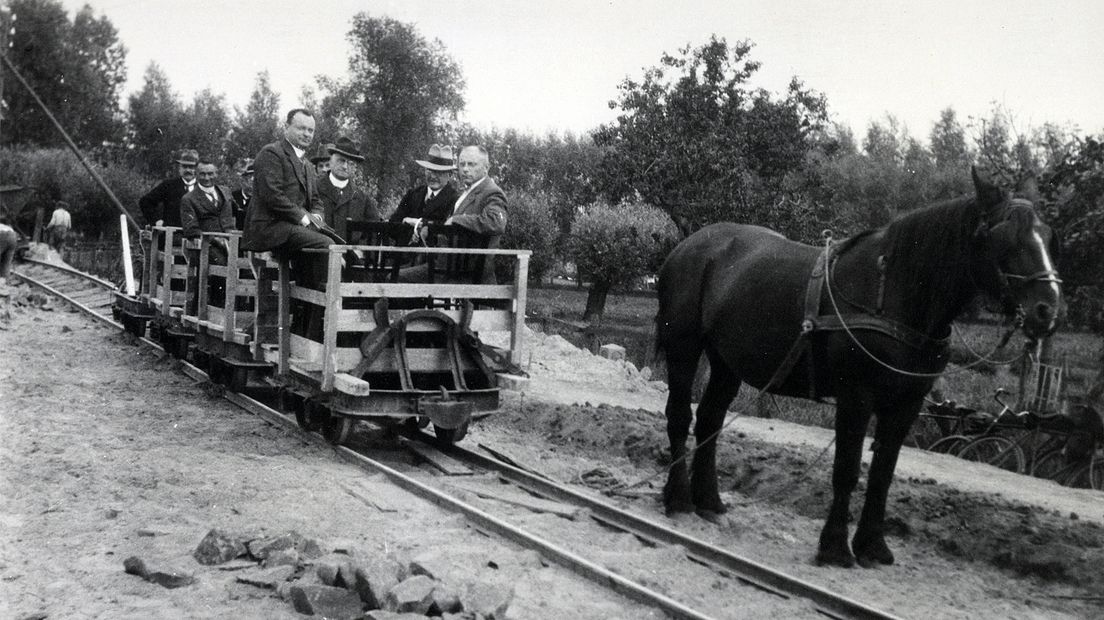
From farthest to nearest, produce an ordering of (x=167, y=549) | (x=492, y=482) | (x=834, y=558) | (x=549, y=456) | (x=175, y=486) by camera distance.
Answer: (x=549, y=456) < (x=492, y=482) < (x=175, y=486) < (x=834, y=558) < (x=167, y=549)

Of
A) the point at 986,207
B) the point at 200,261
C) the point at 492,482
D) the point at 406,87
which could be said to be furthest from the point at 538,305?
Answer: the point at 986,207

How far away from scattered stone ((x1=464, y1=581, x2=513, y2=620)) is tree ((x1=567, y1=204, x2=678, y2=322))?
2594cm

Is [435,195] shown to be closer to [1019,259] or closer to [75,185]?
[1019,259]

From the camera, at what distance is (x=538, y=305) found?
109 feet

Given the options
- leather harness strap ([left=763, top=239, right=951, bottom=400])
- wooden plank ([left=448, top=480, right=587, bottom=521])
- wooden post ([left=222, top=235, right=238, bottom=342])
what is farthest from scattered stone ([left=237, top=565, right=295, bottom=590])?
wooden post ([left=222, top=235, right=238, bottom=342])

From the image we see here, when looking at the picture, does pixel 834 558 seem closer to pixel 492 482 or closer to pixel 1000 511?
pixel 1000 511

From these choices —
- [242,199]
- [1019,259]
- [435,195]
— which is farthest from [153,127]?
[1019,259]

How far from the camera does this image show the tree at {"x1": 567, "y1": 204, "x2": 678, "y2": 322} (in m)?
32.5

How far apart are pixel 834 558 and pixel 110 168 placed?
45049 mm

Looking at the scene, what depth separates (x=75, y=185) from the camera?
4103 centimetres

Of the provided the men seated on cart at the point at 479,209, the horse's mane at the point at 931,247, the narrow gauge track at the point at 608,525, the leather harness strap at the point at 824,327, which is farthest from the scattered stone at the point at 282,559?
the horse's mane at the point at 931,247

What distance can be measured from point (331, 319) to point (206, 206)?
5216 millimetres

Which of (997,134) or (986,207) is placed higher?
(997,134)

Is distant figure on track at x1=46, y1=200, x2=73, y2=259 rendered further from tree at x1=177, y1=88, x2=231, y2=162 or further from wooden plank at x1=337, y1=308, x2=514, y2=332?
wooden plank at x1=337, y1=308, x2=514, y2=332
